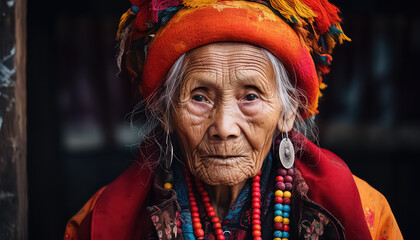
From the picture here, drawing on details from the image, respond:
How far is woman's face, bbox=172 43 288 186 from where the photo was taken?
6.01 feet

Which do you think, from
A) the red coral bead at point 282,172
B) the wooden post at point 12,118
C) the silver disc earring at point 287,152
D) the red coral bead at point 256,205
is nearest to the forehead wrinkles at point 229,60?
the silver disc earring at point 287,152

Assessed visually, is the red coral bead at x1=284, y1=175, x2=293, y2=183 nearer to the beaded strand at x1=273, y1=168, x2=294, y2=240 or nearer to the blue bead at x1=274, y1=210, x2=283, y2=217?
the beaded strand at x1=273, y1=168, x2=294, y2=240

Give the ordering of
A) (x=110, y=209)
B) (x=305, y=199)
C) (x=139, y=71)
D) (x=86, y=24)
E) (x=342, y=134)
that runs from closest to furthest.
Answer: (x=305, y=199) < (x=110, y=209) < (x=139, y=71) < (x=86, y=24) < (x=342, y=134)

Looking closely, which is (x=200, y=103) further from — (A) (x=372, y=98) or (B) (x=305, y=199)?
(A) (x=372, y=98)

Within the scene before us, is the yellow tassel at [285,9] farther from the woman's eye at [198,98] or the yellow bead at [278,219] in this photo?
the yellow bead at [278,219]

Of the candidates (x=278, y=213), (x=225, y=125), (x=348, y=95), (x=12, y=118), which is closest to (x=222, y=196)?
(x=278, y=213)

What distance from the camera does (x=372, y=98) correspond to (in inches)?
203

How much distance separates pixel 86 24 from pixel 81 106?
103cm

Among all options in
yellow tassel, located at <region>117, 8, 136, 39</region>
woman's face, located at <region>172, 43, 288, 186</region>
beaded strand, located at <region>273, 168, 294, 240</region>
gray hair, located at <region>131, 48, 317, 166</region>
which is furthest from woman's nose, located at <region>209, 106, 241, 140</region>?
yellow tassel, located at <region>117, 8, 136, 39</region>

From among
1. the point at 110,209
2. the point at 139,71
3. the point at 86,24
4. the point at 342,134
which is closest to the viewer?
the point at 110,209

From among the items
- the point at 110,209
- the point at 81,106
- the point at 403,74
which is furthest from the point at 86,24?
the point at 403,74

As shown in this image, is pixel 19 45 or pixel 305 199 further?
pixel 19 45

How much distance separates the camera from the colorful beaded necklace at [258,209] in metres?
1.92

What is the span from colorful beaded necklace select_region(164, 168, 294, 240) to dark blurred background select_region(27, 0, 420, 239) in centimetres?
246
